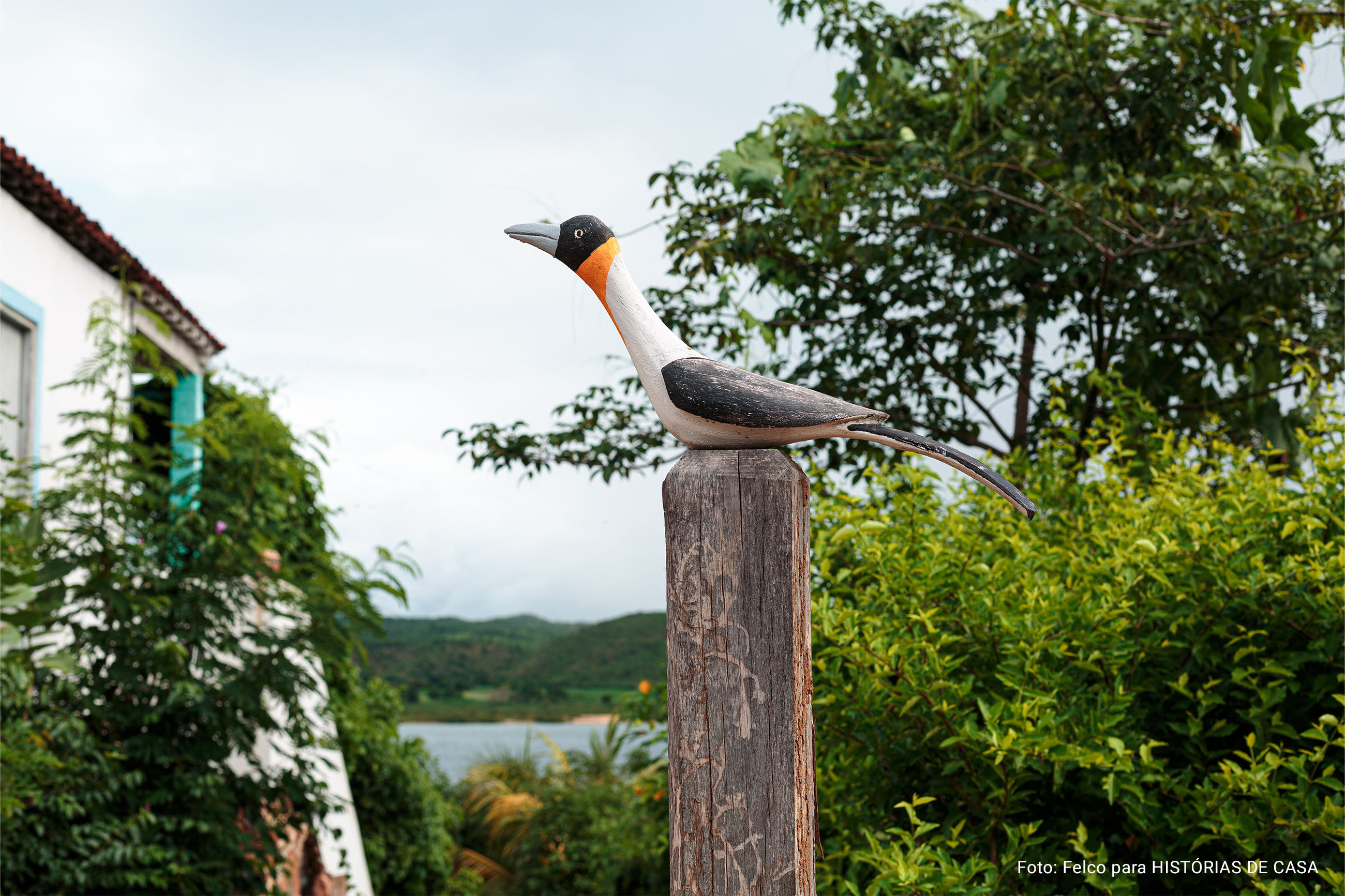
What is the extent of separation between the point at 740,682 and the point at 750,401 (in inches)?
20.8

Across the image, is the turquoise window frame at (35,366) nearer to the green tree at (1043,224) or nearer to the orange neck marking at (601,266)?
the green tree at (1043,224)

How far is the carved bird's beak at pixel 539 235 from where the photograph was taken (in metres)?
1.94

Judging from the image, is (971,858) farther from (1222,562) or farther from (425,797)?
(425,797)

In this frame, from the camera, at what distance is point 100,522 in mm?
4344

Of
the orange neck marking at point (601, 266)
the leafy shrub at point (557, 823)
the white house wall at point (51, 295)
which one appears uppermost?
the white house wall at point (51, 295)

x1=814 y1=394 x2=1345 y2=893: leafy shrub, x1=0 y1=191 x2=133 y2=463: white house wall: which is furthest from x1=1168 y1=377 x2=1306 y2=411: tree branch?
x1=0 y1=191 x2=133 y2=463: white house wall

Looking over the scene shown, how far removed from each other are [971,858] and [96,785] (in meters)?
3.89

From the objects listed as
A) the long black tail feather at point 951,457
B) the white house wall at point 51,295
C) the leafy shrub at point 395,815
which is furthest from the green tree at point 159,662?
the leafy shrub at point 395,815

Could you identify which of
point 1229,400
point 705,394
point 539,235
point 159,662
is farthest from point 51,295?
point 1229,400

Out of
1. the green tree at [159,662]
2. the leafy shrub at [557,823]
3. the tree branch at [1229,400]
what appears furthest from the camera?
the leafy shrub at [557,823]

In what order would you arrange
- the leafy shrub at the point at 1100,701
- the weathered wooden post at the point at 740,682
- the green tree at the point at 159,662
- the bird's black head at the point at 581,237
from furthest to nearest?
the green tree at the point at 159,662 < the leafy shrub at the point at 1100,701 < the bird's black head at the point at 581,237 < the weathered wooden post at the point at 740,682

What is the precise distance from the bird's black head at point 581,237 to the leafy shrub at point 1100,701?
4.80 feet

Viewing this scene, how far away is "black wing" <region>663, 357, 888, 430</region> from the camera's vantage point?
1.73 meters

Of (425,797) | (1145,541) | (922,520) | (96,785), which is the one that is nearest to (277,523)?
(96,785)
